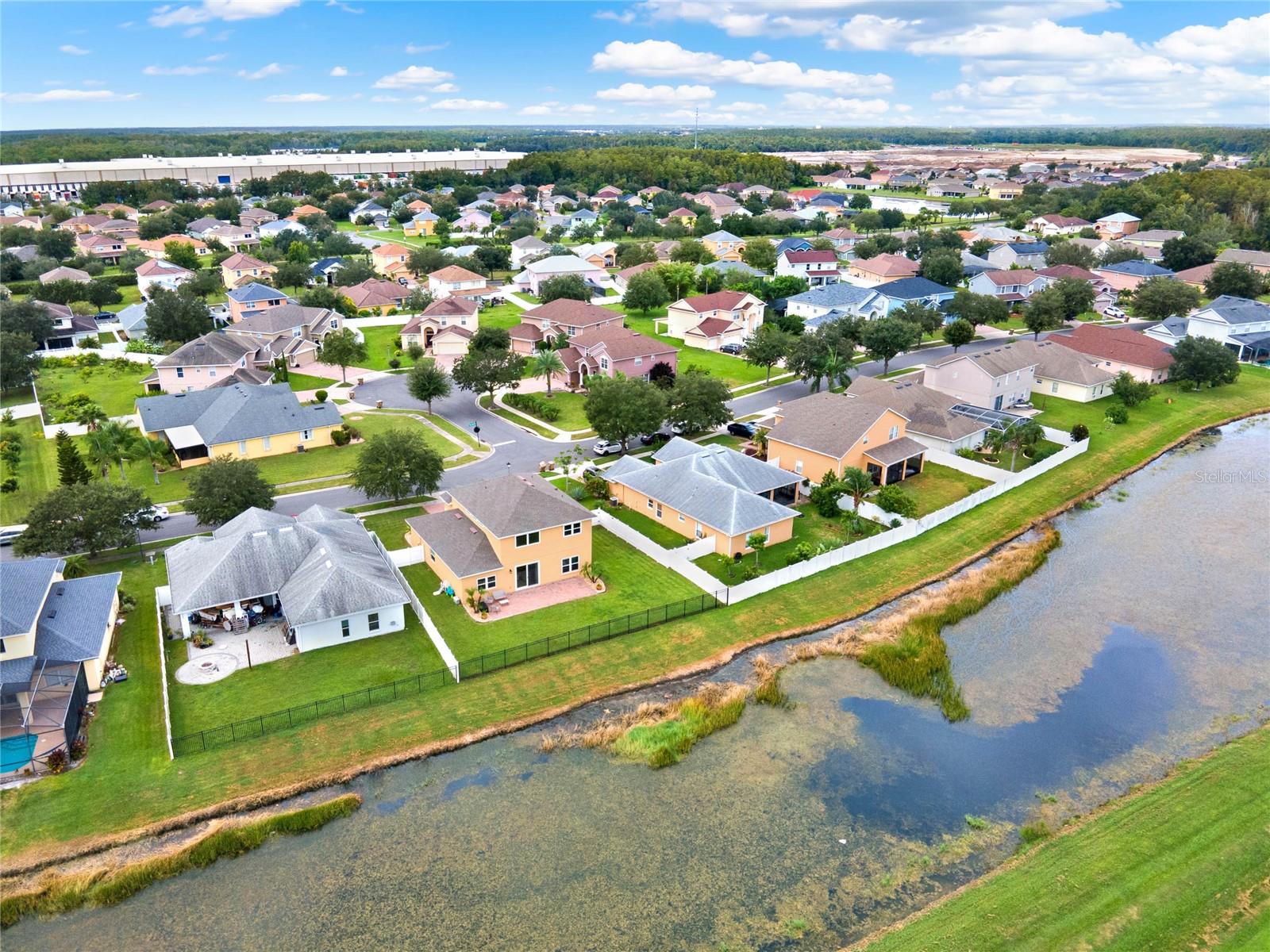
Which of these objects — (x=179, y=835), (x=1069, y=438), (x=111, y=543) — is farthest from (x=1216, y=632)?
(x=111, y=543)

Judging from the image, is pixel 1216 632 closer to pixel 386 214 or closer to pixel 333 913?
pixel 333 913

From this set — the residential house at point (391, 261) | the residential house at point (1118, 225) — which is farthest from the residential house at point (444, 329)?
the residential house at point (1118, 225)

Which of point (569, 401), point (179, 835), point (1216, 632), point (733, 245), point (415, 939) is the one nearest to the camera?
point (415, 939)

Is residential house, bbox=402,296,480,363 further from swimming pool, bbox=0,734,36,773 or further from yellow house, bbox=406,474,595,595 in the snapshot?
swimming pool, bbox=0,734,36,773

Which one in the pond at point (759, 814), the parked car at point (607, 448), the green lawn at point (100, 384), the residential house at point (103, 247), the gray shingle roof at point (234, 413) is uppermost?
the residential house at point (103, 247)

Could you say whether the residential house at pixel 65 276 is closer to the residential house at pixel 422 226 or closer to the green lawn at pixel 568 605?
the residential house at pixel 422 226

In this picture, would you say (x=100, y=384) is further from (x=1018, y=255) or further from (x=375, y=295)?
(x=1018, y=255)
